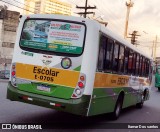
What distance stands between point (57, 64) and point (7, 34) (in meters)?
42.6

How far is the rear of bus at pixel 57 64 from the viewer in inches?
357

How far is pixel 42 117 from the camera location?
11031 millimetres

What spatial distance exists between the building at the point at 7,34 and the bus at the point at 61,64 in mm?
39668

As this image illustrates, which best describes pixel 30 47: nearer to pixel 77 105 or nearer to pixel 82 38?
pixel 82 38

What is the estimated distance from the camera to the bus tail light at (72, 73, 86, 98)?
9.02 metres

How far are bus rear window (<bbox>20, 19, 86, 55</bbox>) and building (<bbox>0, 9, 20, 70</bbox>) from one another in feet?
130

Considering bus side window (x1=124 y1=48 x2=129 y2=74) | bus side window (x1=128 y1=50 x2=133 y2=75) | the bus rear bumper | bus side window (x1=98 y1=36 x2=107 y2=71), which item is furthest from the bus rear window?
bus side window (x1=128 y1=50 x2=133 y2=75)

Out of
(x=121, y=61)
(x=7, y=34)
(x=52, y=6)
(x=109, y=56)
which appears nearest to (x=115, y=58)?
(x=109, y=56)

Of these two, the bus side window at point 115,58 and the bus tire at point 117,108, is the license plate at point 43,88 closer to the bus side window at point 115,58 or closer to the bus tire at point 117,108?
the bus side window at point 115,58

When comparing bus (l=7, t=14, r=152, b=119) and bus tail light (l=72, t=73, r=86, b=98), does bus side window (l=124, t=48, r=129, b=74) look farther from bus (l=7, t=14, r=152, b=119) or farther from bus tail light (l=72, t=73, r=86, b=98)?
bus tail light (l=72, t=73, r=86, b=98)

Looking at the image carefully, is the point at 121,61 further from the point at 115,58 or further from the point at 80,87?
the point at 80,87

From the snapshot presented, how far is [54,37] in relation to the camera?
953 centimetres

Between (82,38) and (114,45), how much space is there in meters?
2.11

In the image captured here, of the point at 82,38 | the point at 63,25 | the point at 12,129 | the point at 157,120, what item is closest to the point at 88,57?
the point at 82,38
